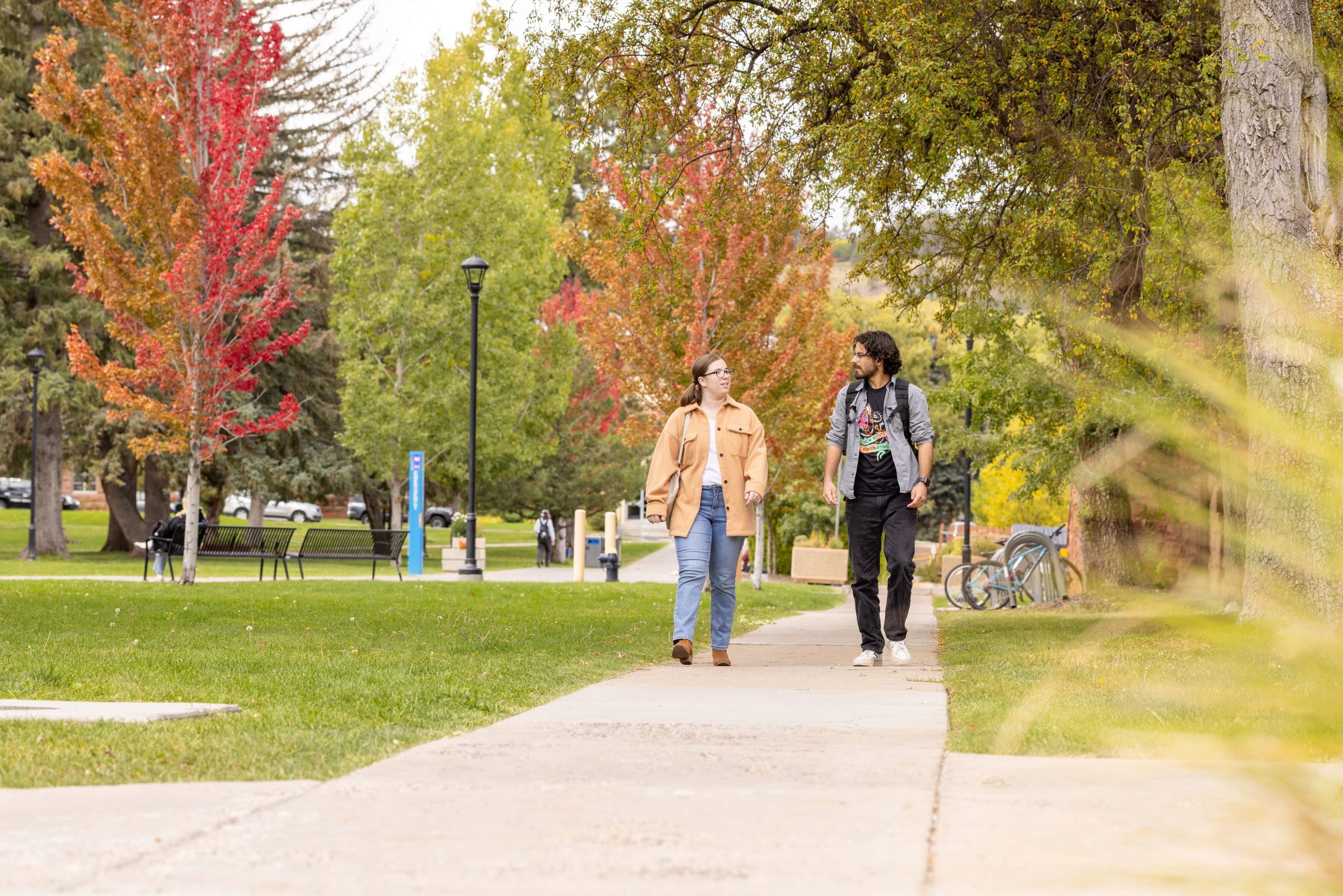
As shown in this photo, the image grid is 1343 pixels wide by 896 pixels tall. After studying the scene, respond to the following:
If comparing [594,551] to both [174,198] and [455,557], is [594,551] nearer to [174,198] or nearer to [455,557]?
[455,557]

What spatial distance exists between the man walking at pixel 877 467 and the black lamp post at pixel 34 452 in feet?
87.5

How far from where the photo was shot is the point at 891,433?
8.74m

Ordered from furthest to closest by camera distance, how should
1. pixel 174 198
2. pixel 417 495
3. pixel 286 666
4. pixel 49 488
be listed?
pixel 49 488 < pixel 417 495 < pixel 174 198 < pixel 286 666

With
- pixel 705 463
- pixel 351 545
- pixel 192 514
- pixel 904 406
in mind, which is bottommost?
pixel 351 545

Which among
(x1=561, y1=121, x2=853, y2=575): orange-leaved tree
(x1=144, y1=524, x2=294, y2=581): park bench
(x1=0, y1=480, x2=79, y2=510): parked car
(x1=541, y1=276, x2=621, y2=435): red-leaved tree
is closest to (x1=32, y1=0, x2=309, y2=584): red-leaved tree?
(x1=144, y1=524, x2=294, y2=581): park bench

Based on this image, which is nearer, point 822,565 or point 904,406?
point 904,406

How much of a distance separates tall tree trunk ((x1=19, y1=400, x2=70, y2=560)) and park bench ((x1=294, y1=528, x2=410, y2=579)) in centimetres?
1322

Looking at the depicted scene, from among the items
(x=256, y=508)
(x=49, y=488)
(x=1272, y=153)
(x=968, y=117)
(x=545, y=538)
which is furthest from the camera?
(x=256, y=508)

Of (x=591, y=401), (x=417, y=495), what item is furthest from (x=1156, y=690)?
(x=591, y=401)

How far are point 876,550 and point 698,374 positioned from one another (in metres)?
1.64

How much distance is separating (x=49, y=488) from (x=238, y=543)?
47.2 feet

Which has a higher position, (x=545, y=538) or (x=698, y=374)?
(x=698, y=374)

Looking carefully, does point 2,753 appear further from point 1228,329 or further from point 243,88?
point 243,88

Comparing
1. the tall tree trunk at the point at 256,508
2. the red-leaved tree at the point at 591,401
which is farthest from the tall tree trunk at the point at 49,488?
the red-leaved tree at the point at 591,401
